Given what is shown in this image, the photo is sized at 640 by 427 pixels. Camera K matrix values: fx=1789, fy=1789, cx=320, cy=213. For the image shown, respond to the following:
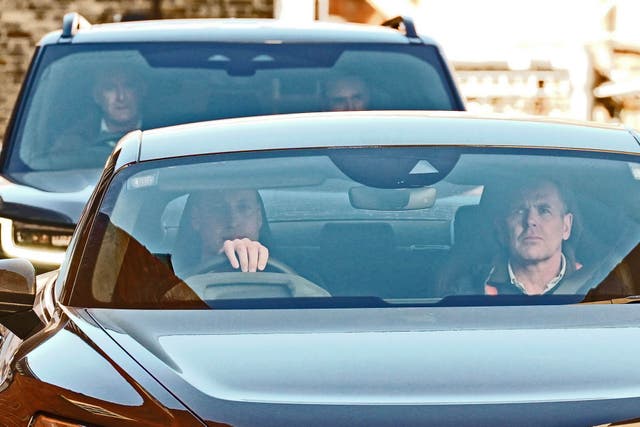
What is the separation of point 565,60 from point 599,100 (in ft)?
2.86

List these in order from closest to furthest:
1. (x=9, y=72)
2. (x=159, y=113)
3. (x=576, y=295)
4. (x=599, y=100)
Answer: (x=576, y=295), (x=159, y=113), (x=9, y=72), (x=599, y=100)

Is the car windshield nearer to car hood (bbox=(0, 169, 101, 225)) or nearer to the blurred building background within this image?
car hood (bbox=(0, 169, 101, 225))

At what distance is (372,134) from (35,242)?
2.26 meters

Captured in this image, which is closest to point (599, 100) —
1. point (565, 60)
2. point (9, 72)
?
point (565, 60)

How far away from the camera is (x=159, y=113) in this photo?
304 inches

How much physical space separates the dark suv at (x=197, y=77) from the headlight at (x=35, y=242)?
94 centimetres

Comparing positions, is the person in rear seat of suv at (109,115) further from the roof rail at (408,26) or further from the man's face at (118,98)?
the roof rail at (408,26)

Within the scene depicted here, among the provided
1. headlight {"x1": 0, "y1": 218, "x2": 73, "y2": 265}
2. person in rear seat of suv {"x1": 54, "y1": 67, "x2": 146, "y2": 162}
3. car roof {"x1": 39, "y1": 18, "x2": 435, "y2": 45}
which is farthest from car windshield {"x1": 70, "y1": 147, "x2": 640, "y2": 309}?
car roof {"x1": 39, "y1": 18, "x2": 435, "y2": 45}

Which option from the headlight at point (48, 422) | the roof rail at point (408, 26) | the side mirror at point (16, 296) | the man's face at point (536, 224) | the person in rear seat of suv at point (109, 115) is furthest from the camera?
the roof rail at point (408, 26)

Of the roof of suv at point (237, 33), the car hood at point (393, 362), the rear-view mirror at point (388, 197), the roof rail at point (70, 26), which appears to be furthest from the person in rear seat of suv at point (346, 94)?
the car hood at point (393, 362)

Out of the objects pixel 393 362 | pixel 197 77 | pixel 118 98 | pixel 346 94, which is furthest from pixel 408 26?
pixel 393 362

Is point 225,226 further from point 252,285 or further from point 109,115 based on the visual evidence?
point 109,115

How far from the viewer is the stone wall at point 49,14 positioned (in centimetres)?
2530

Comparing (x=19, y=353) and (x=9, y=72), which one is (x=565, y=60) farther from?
(x=19, y=353)
